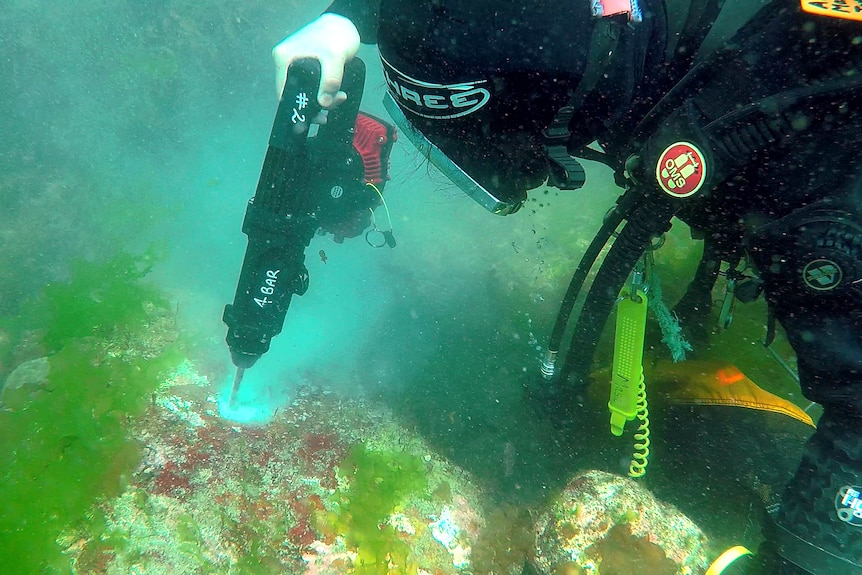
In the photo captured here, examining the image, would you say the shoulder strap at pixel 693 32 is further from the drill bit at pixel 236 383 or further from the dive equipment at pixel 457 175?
the drill bit at pixel 236 383

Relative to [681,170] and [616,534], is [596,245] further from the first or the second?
[616,534]

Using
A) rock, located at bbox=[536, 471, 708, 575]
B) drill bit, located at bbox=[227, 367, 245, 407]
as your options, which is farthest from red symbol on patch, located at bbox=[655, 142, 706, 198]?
drill bit, located at bbox=[227, 367, 245, 407]

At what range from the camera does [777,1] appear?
145cm

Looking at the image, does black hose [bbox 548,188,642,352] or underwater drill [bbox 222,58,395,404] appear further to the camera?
underwater drill [bbox 222,58,395,404]

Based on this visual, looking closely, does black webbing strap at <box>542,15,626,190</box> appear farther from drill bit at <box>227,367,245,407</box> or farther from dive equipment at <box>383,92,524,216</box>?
drill bit at <box>227,367,245,407</box>

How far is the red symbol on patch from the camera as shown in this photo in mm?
1535

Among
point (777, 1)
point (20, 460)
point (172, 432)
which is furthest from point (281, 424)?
point (777, 1)

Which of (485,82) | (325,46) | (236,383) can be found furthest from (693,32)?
(236,383)

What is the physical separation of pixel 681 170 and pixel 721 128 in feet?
0.57

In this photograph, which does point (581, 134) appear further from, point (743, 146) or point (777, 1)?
point (777, 1)

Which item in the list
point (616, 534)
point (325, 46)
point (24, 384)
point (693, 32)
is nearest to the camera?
A: point (693, 32)

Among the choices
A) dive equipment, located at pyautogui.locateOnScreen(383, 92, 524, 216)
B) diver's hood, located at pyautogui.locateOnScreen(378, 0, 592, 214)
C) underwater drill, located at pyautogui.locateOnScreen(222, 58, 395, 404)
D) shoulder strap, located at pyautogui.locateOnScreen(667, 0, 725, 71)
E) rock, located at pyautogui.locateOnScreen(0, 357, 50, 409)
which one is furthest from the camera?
rock, located at pyautogui.locateOnScreen(0, 357, 50, 409)

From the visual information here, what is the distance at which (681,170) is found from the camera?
5.17 feet

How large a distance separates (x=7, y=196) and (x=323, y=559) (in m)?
10.4
